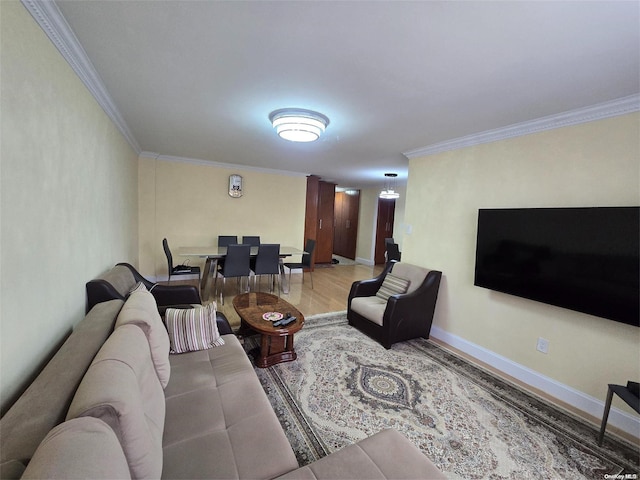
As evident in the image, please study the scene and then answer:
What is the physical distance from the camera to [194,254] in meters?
4.07

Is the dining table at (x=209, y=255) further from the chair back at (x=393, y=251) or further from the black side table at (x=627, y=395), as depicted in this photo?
the black side table at (x=627, y=395)

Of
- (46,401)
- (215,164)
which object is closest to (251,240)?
(215,164)

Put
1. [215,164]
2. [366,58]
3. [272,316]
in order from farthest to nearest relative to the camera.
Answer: [215,164] → [272,316] → [366,58]

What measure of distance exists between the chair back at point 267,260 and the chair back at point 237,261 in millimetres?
186

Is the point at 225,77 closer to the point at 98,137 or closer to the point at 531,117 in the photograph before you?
the point at 98,137

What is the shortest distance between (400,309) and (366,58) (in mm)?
2248

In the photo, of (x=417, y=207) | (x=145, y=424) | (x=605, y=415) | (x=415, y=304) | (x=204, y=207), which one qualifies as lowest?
(x=605, y=415)

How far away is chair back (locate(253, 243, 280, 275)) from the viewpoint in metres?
4.35

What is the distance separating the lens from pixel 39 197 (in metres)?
1.31

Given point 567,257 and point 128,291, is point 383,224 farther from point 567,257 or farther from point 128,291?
point 128,291

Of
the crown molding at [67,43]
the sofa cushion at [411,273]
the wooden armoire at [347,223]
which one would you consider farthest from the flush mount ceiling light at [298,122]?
the wooden armoire at [347,223]

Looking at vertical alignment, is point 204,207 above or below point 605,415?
above

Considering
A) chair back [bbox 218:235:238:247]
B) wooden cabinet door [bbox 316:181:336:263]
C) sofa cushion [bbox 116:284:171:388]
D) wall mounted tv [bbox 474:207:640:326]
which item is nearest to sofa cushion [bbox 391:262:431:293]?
wall mounted tv [bbox 474:207:640:326]

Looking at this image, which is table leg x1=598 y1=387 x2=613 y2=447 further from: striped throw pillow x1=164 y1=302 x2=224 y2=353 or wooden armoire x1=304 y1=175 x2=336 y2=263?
wooden armoire x1=304 y1=175 x2=336 y2=263
